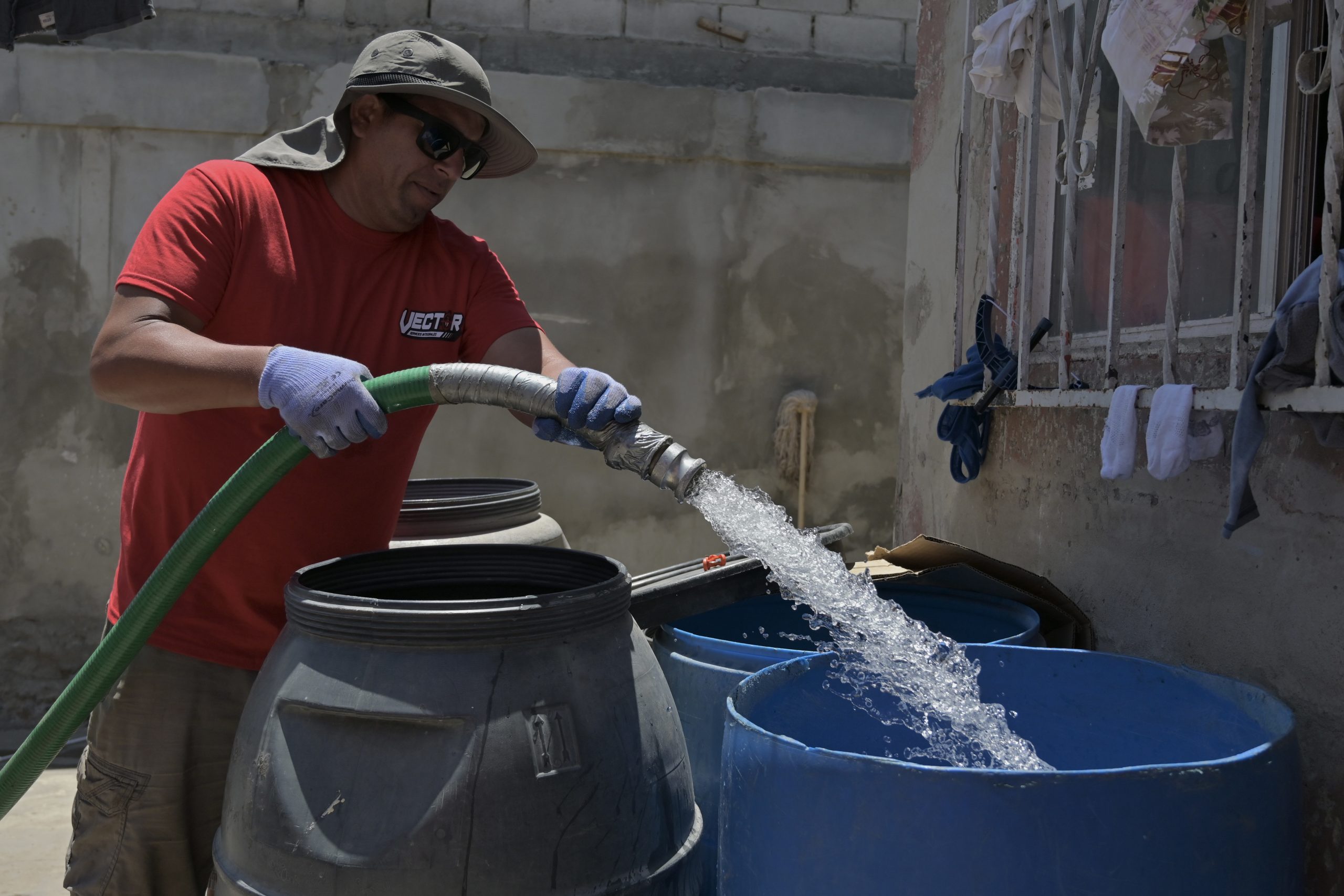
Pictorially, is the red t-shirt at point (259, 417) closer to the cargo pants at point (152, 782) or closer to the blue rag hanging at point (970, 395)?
the cargo pants at point (152, 782)

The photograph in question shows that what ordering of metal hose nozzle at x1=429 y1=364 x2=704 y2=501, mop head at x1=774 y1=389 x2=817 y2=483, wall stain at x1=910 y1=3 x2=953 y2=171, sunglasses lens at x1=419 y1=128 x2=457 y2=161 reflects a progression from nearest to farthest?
metal hose nozzle at x1=429 y1=364 x2=704 y2=501, sunglasses lens at x1=419 y1=128 x2=457 y2=161, wall stain at x1=910 y1=3 x2=953 y2=171, mop head at x1=774 y1=389 x2=817 y2=483

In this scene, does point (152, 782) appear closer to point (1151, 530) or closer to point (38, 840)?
point (1151, 530)

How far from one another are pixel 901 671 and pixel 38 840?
3.13 metres

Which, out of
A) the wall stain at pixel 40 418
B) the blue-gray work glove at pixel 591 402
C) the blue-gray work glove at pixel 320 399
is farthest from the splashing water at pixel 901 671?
the wall stain at pixel 40 418

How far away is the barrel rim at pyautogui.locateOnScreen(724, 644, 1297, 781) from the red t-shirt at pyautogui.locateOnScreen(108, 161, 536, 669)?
869 millimetres

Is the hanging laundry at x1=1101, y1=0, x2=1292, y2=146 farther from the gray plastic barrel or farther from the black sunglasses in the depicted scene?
the gray plastic barrel

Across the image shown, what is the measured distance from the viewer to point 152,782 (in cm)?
182

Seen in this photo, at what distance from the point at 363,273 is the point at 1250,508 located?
1524 millimetres

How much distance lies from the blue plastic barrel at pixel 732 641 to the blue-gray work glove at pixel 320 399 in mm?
632

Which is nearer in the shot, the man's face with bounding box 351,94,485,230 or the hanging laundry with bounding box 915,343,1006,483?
the man's face with bounding box 351,94,485,230

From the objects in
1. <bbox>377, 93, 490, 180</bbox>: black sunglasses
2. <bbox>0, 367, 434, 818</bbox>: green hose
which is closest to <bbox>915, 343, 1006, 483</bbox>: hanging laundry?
<bbox>377, 93, 490, 180</bbox>: black sunglasses

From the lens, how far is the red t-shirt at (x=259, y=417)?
1.84 m

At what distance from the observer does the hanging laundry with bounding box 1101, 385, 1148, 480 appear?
6.09ft

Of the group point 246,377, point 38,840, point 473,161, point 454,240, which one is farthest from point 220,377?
point 38,840
